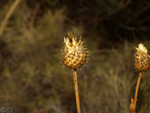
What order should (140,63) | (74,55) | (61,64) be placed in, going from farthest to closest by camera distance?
1. (61,64)
2. (140,63)
3. (74,55)

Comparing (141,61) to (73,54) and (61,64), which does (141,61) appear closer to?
(73,54)

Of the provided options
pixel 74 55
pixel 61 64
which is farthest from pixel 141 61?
pixel 61 64

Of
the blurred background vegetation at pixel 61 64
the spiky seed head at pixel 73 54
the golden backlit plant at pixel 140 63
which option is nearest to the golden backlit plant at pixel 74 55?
the spiky seed head at pixel 73 54

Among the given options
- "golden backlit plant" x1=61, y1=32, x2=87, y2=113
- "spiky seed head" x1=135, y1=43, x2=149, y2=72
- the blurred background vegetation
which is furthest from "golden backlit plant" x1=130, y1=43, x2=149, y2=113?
the blurred background vegetation

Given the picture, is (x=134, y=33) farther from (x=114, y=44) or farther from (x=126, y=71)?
(x=126, y=71)

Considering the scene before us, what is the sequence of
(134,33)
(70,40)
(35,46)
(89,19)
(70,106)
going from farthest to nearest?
(89,19) < (35,46) < (134,33) < (70,106) < (70,40)

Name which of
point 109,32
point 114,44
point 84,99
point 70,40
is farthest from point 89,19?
point 70,40

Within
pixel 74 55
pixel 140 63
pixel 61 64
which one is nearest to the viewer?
pixel 74 55
